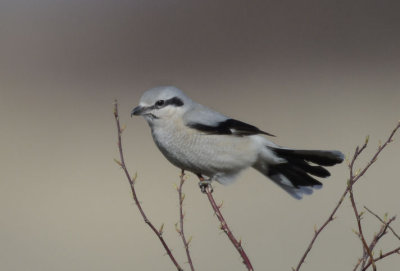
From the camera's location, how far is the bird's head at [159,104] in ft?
5.92

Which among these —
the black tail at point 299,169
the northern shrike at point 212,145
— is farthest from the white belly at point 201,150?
the black tail at point 299,169

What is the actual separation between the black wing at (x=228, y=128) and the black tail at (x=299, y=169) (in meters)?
0.13

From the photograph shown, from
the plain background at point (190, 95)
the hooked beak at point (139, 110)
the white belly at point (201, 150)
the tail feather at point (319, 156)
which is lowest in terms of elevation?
the tail feather at point (319, 156)

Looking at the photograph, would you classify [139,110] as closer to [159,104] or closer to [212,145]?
[159,104]

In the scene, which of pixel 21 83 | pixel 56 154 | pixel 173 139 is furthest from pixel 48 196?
pixel 173 139

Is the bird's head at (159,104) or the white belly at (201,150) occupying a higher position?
the bird's head at (159,104)

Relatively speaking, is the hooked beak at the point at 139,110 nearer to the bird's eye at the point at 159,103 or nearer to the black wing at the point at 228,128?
the bird's eye at the point at 159,103

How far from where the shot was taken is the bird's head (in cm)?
181

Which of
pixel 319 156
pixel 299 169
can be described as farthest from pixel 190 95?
pixel 319 156

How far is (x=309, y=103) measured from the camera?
3889 millimetres

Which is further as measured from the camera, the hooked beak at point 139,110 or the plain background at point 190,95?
the plain background at point 190,95

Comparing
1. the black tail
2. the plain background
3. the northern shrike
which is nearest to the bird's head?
the northern shrike

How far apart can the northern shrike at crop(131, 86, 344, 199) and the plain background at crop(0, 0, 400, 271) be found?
3.74ft

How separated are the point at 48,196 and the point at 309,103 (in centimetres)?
167
